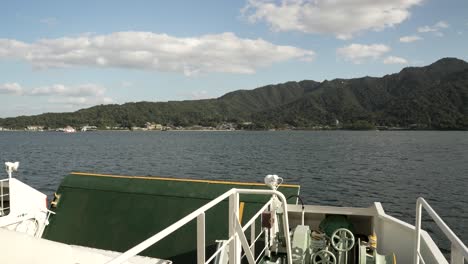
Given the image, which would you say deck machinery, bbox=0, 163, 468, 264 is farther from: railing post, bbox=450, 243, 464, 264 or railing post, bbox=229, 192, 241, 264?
railing post, bbox=450, 243, 464, 264

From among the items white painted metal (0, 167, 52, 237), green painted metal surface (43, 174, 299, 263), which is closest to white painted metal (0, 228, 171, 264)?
green painted metal surface (43, 174, 299, 263)

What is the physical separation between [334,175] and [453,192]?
12319 mm

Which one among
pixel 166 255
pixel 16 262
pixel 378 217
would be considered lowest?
pixel 166 255

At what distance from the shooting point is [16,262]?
3.97 meters

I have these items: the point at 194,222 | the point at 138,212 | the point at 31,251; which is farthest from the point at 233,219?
the point at 138,212

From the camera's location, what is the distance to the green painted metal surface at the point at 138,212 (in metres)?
8.04

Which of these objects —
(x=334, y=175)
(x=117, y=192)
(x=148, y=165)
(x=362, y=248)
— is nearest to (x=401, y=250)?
(x=362, y=248)

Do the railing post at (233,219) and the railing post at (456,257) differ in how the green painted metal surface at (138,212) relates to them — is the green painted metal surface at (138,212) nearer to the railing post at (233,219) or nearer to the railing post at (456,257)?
the railing post at (233,219)

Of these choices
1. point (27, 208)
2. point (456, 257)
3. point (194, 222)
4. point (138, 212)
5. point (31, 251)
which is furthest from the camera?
point (27, 208)

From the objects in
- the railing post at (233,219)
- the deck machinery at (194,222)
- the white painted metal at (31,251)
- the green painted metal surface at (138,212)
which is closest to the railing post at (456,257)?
the railing post at (233,219)

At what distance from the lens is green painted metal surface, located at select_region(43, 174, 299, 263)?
8039 millimetres

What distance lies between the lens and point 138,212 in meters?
8.61

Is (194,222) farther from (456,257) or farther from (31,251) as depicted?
(456,257)

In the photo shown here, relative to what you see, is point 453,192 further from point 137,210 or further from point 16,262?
point 16,262
